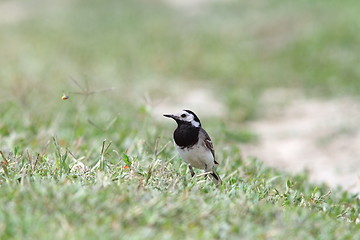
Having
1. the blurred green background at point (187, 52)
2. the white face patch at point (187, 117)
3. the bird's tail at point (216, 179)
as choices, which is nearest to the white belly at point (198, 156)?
the bird's tail at point (216, 179)

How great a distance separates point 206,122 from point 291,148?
1.57m

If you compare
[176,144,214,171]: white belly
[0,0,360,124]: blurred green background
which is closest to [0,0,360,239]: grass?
[0,0,360,124]: blurred green background

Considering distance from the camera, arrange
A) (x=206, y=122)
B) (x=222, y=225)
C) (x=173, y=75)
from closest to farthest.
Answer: (x=222, y=225) < (x=206, y=122) < (x=173, y=75)

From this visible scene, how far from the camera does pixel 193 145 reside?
5.36 meters

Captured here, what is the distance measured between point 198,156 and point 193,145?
106 mm

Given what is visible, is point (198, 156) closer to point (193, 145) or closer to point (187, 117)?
point (193, 145)

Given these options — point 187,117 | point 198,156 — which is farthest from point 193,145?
point 187,117

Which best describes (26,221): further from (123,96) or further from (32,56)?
(32,56)

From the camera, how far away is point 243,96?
12.8 metres

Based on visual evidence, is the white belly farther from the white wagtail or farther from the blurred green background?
the blurred green background

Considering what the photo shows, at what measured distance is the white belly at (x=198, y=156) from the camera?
17.5ft

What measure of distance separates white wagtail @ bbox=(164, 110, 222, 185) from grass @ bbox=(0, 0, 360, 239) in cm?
14

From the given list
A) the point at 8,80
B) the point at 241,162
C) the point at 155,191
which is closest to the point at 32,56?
the point at 8,80

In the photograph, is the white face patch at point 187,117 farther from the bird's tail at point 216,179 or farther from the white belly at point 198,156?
the bird's tail at point 216,179
